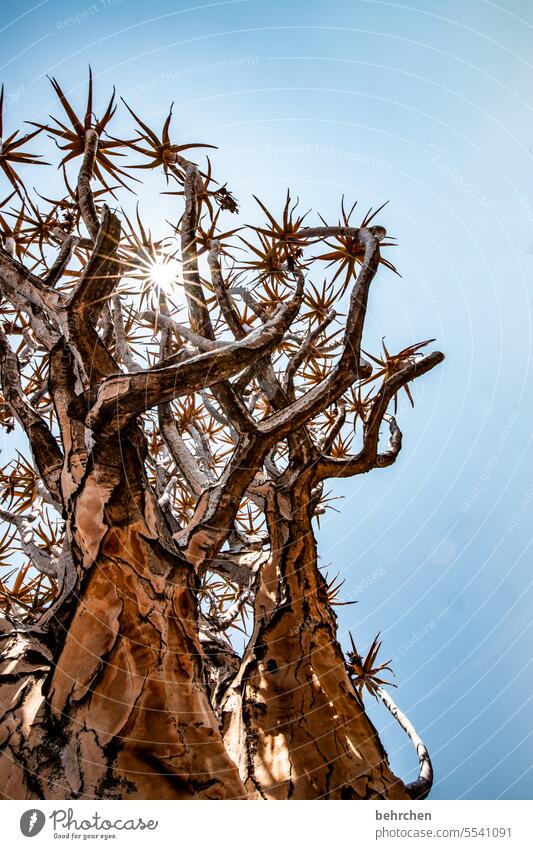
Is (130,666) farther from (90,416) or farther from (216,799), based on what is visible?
(90,416)

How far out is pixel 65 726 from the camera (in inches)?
69.7

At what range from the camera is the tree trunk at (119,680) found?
167 cm

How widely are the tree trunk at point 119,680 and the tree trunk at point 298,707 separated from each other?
0.43 m

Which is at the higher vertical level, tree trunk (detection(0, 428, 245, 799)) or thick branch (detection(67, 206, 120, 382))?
thick branch (detection(67, 206, 120, 382))

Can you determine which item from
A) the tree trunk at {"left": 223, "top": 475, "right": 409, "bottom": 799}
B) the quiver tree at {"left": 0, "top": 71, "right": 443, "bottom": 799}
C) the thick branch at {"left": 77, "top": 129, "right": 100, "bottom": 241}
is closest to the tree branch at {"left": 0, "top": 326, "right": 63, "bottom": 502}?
the quiver tree at {"left": 0, "top": 71, "right": 443, "bottom": 799}

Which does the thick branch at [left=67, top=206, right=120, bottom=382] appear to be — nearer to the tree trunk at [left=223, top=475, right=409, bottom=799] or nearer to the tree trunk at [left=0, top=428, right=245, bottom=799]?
the tree trunk at [left=0, top=428, right=245, bottom=799]

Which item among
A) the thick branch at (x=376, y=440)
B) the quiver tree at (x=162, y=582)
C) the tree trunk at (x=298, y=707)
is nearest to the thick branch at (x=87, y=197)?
the quiver tree at (x=162, y=582)

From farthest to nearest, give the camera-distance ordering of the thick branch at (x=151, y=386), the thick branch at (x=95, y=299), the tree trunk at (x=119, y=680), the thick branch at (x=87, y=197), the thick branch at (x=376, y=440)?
the thick branch at (x=376, y=440), the thick branch at (x=87, y=197), the thick branch at (x=95, y=299), the thick branch at (x=151, y=386), the tree trunk at (x=119, y=680)

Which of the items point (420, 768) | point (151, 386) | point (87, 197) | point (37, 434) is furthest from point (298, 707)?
point (87, 197)

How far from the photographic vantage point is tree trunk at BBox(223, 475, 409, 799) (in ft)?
6.96

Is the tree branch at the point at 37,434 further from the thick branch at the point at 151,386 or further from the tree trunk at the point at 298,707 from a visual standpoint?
the tree trunk at the point at 298,707

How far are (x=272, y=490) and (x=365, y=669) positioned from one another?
1.75 m

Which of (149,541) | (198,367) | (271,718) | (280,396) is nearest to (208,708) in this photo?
(271,718)

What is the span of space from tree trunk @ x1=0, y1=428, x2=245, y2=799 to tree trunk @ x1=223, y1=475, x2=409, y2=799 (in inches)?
16.9
